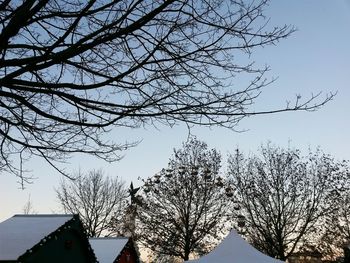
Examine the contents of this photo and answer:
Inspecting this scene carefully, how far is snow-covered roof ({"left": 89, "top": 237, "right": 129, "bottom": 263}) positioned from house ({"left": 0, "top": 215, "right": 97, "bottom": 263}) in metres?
4.80

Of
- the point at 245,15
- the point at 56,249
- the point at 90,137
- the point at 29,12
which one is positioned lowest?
the point at 56,249

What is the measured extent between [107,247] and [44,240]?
9.65m

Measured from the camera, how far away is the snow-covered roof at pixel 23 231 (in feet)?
36.3

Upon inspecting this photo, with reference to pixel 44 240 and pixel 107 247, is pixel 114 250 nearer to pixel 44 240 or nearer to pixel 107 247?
pixel 107 247

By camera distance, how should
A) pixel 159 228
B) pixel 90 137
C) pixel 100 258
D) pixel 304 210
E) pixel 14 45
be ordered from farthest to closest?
pixel 159 228 < pixel 304 210 < pixel 100 258 < pixel 90 137 < pixel 14 45

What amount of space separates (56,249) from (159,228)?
1325cm

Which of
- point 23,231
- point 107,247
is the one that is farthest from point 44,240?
point 107,247

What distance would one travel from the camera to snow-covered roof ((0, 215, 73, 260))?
11.1 m

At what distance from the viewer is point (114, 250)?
20.9 metres

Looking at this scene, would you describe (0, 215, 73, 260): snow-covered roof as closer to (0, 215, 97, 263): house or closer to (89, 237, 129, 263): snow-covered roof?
(0, 215, 97, 263): house

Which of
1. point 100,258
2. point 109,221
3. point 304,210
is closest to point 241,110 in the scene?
point 100,258

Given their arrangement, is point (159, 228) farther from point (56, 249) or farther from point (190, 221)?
point (56, 249)

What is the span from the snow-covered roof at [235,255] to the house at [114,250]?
8.31 metres

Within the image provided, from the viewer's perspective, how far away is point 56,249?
42.2ft
